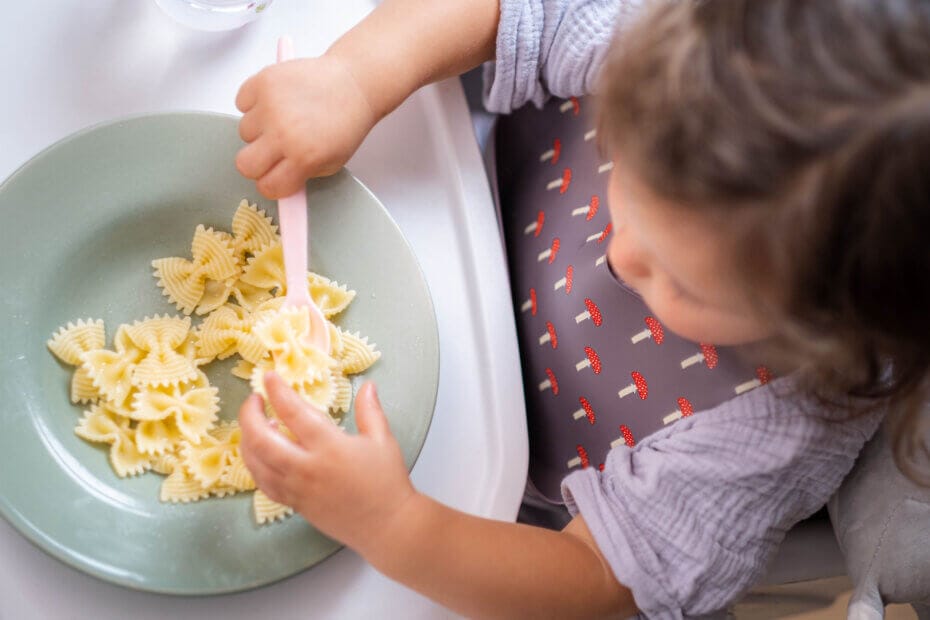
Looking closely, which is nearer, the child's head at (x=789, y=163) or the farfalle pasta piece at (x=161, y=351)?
the child's head at (x=789, y=163)

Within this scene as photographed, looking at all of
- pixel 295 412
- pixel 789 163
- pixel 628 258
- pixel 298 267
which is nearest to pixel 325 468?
pixel 295 412

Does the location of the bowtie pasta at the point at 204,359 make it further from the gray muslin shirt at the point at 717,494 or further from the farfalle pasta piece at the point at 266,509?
the gray muslin shirt at the point at 717,494

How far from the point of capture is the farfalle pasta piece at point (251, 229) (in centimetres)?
63

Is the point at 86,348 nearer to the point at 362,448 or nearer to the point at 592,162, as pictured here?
the point at 362,448

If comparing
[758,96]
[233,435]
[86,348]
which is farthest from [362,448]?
[758,96]

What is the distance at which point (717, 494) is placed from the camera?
596 mm

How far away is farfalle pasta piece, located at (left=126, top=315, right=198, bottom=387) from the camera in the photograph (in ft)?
1.95

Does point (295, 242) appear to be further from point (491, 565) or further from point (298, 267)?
point (491, 565)

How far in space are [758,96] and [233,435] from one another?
0.43 m

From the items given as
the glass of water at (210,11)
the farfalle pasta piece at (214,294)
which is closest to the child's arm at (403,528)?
the farfalle pasta piece at (214,294)

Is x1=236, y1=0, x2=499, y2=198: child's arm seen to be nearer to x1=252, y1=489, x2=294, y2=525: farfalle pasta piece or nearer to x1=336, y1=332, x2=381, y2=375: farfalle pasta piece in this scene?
x1=336, y1=332, x2=381, y2=375: farfalle pasta piece

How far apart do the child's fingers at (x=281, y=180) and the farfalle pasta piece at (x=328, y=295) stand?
0.22ft

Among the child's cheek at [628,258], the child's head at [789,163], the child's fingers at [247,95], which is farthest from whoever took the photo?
the child's fingers at [247,95]

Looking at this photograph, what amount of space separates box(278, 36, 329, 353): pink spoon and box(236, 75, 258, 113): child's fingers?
90 mm
